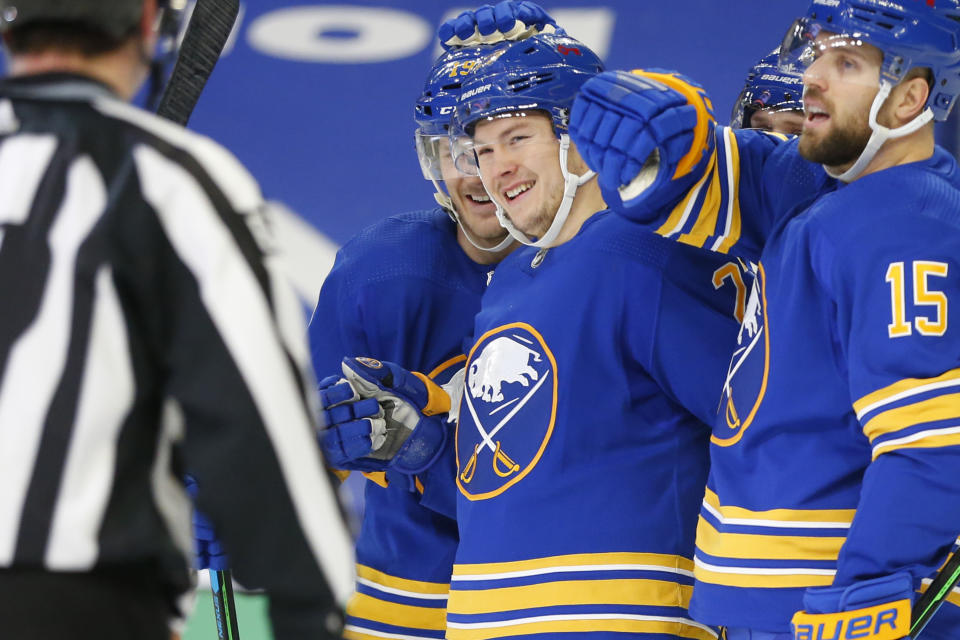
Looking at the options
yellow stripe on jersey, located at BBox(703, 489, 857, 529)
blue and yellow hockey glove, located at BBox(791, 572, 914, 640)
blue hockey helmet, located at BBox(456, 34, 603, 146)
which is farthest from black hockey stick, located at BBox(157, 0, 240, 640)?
blue and yellow hockey glove, located at BBox(791, 572, 914, 640)

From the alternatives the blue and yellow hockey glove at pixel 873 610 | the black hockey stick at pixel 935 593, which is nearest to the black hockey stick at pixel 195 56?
the blue and yellow hockey glove at pixel 873 610

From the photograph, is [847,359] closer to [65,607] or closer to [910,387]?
[910,387]

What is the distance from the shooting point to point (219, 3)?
1.64 metres

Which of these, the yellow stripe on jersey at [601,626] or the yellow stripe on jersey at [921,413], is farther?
the yellow stripe on jersey at [601,626]

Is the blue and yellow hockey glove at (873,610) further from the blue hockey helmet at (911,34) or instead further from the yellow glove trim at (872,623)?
the blue hockey helmet at (911,34)

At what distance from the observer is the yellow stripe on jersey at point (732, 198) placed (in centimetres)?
187

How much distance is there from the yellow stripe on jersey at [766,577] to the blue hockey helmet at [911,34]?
2.09 feet

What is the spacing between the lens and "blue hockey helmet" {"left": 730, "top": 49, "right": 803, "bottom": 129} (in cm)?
259

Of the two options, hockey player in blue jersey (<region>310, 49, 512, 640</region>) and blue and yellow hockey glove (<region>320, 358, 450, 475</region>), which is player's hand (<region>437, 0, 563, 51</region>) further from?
blue and yellow hockey glove (<region>320, 358, 450, 475</region>)

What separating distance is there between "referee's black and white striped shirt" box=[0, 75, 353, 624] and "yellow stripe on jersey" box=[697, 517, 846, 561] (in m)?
0.76

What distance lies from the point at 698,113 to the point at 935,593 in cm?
72

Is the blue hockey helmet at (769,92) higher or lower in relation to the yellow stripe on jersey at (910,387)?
higher

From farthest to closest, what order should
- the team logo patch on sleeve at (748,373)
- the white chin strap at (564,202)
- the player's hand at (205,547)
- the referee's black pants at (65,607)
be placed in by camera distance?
the player's hand at (205,547) < the white chin strap at (564,202) < the team logo patch on sleeve at (748,373) < the referee's black pants at (65,607)

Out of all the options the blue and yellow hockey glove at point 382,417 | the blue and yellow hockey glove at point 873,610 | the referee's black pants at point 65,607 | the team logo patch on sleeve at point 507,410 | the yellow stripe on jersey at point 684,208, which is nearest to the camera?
the referee's black pants at point 65,607
